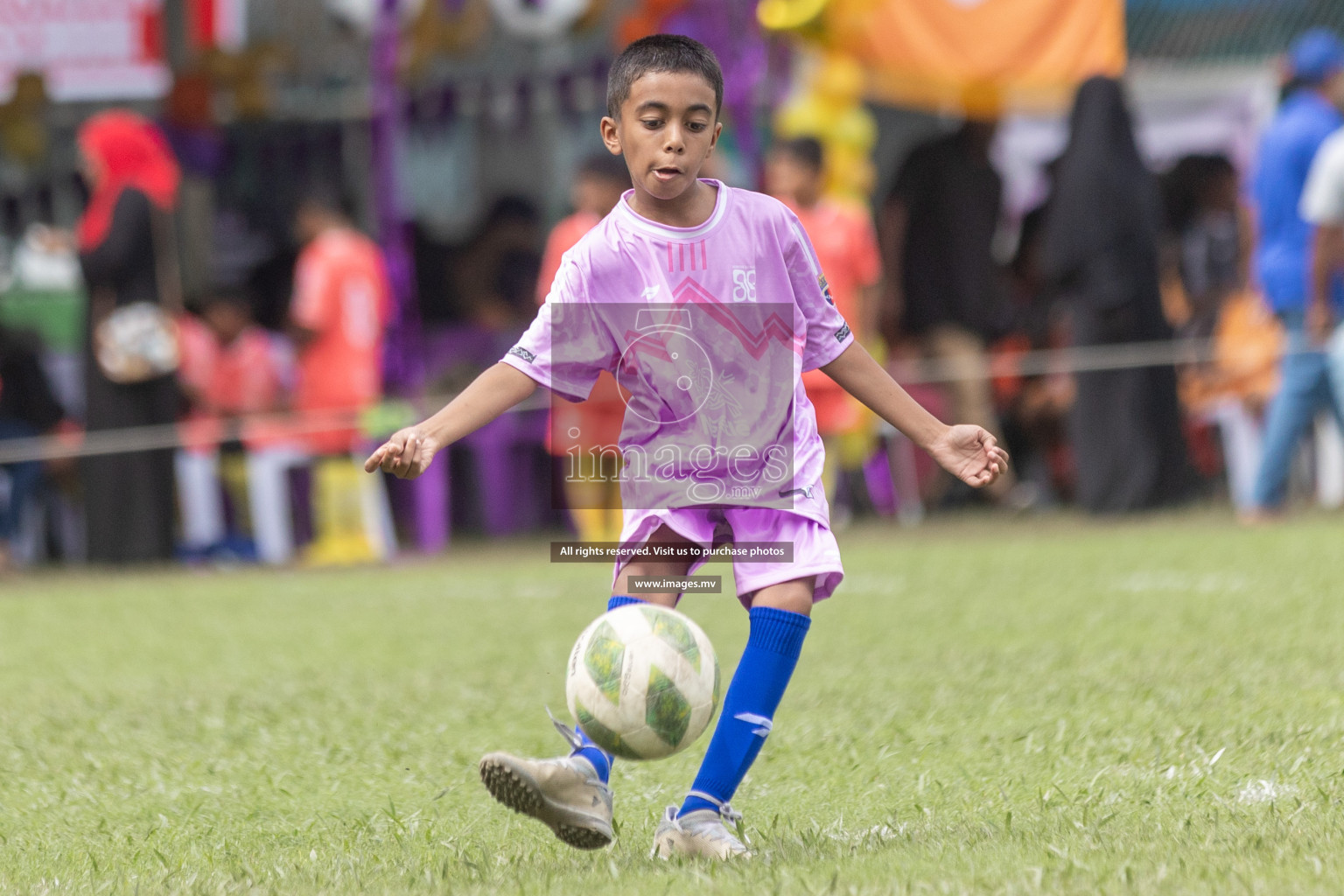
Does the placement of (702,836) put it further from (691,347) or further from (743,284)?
(743,284)

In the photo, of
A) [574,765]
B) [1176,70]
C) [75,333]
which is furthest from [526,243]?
[574,765]

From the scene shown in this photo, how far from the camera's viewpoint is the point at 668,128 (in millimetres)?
3703

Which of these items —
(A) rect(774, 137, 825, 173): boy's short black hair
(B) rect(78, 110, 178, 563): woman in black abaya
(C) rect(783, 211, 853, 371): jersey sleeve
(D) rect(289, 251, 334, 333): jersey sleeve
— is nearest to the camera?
(C) rect(783, 211, 853, 371): jersey sleeve

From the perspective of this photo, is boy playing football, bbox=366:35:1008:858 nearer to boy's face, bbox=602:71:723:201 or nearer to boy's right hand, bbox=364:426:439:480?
boy's face, bbox=602:71:723:201

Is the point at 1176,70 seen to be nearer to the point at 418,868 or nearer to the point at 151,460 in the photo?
the point at 151,460

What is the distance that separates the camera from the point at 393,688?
21.4ft

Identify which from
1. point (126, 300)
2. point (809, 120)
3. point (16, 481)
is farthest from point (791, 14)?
point (16, 481)

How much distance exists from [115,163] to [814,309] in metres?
8.74

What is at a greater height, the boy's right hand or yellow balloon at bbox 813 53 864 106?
yellow balloon at bbox 813 53 864 106

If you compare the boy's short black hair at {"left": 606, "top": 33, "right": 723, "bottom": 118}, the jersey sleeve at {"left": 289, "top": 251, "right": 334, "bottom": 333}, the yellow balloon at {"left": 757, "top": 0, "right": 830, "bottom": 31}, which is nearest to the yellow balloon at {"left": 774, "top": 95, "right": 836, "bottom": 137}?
the yellow balloon at {"left": 757, "top": 0, "right": 830, "bottom": 31}

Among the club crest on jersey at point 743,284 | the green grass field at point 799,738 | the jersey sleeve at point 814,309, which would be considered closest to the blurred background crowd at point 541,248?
the green grass field at point 799,738

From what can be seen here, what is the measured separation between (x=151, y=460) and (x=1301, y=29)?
8.56 meters

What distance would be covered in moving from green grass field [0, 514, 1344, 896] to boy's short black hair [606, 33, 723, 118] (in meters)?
1.50

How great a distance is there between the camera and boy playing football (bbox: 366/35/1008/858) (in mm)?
3752
